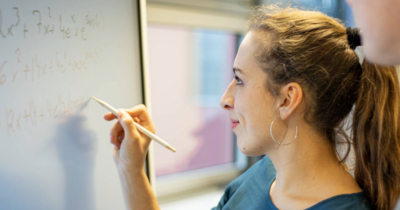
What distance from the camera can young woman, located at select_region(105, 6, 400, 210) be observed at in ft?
2.28

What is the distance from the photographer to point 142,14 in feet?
2.97

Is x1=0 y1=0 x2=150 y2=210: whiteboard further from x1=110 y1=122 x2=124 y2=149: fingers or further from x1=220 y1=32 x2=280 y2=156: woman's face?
x1=220 y1=32 x2=280 y2=156: woman's face

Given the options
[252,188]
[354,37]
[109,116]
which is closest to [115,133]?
[109,116]

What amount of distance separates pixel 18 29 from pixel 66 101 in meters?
0.21

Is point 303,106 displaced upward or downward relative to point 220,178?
upward

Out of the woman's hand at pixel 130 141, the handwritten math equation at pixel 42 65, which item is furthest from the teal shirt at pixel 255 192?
the handwritten math equation at pixel 42 65

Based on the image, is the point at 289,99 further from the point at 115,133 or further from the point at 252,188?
the point at 115,133

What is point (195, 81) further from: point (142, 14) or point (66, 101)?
point (66, 101)

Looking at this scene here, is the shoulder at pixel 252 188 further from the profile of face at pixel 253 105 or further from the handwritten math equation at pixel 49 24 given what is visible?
the handwritten math equation at pixel 49 24

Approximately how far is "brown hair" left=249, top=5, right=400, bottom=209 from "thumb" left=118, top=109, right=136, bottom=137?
382mm

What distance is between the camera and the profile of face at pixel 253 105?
75 cm

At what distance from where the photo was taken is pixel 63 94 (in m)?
0.76

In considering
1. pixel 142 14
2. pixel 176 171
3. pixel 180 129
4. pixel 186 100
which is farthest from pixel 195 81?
pixel 142 14

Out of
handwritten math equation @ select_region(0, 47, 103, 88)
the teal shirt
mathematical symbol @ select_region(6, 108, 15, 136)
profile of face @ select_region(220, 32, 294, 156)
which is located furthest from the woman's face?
mathematical symbol @ select_region(6, 108, 15, 136)
